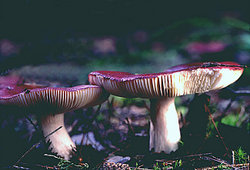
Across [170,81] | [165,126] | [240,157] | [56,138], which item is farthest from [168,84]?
[56,138]

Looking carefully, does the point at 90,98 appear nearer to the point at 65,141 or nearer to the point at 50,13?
the point at 65,141

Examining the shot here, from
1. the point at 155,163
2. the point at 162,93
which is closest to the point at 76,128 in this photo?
the point at 155,163

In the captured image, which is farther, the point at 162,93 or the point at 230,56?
the point at 230,56

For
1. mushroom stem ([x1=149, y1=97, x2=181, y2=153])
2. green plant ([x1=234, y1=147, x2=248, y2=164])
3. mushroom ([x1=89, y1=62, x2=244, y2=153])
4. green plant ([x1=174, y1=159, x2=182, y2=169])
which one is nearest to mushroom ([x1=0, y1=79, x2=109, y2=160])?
mushroom ([x1=89, y1=62, x2=244, y2=153])

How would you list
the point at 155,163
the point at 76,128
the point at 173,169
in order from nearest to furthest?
the point at 173,169
the point at 155,163
the point at 76,128

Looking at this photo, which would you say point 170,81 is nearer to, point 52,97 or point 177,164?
point 177,164

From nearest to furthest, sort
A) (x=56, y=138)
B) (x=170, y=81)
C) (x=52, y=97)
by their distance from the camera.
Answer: (x=170, y=81) → (x=52, y=97) → (x=56, y=138)
